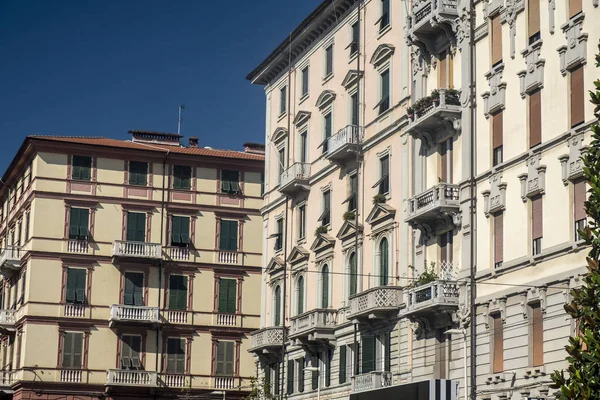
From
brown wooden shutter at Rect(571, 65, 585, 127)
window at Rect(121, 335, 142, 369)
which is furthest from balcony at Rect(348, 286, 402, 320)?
window at Rect(121, 335, 142, 369)

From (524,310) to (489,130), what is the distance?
6.94 meters

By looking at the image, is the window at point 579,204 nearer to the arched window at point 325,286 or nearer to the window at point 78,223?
the arched window at point 325,286

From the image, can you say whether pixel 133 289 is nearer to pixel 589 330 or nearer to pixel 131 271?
pixel 131 271

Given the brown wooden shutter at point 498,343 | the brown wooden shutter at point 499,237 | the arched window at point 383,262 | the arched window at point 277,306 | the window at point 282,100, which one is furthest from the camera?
the window at point 282,100

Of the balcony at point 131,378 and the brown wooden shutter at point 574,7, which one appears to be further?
the balcony at point 131,378

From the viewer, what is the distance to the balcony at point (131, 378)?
74.2 meters

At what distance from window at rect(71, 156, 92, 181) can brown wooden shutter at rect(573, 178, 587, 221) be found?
147 feet

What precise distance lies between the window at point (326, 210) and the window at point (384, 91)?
6.63 m

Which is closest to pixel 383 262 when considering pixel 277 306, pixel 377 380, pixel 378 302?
pixel 378 302

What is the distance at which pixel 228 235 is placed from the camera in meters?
79.5

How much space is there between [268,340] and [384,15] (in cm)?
1816

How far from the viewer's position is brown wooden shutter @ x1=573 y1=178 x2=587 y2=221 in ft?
123

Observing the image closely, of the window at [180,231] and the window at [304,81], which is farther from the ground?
the window at [304,81]

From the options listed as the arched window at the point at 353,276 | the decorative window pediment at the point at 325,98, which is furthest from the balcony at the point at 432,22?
the arched window at the point at 353,276
